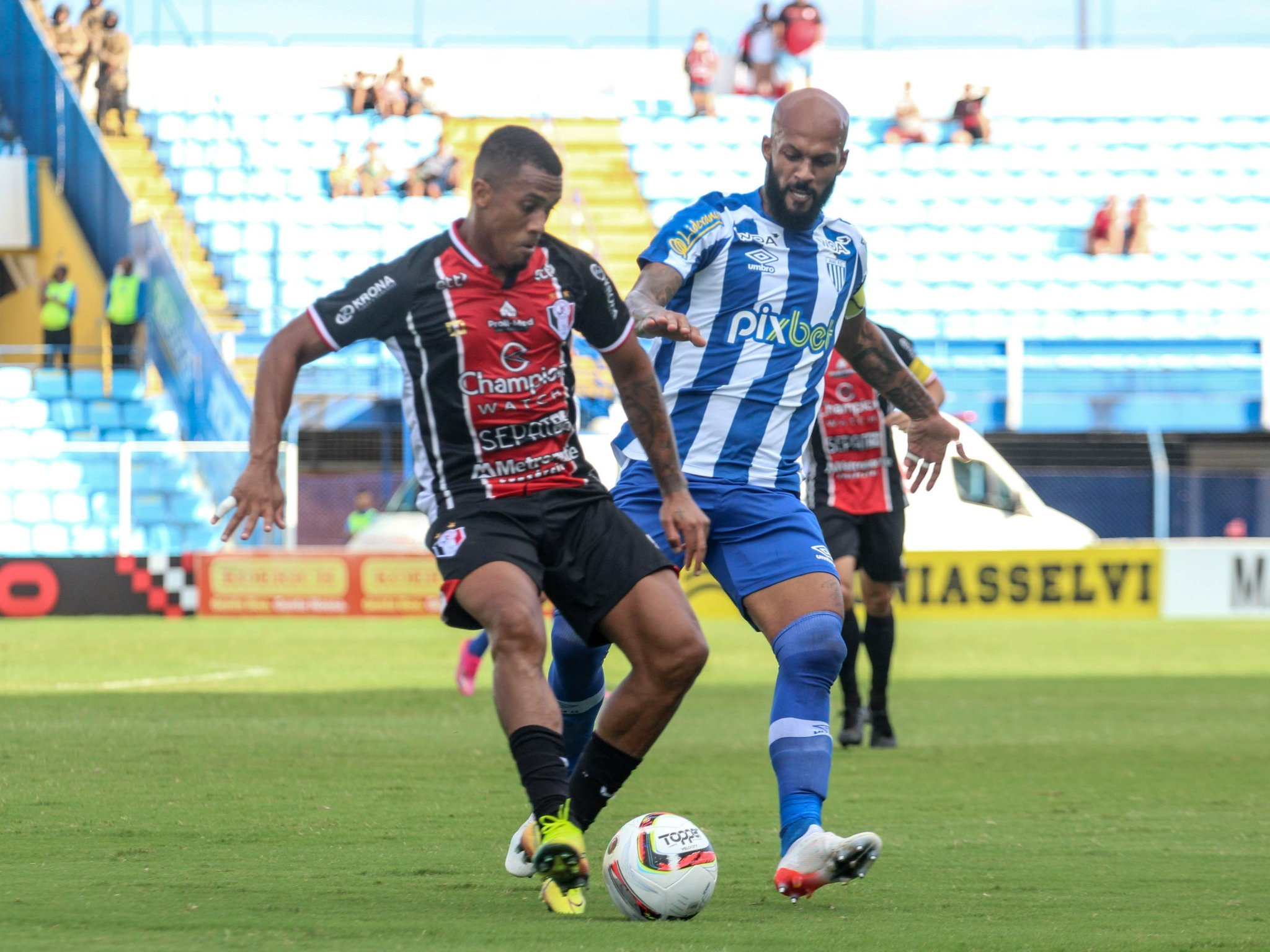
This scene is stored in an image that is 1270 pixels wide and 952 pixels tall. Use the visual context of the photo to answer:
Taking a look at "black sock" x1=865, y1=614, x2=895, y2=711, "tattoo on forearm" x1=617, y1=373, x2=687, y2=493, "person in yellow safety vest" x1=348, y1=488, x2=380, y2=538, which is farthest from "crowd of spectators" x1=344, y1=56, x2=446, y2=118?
"tattoo on forearm" x1=617, y1=373, x2=687, y2=493

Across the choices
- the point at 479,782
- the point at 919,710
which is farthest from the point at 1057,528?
the point at 479,782

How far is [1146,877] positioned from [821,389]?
67.5 inches

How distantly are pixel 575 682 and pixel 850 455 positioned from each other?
3677 millimetres

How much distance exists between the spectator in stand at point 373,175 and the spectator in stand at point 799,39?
6.65 m

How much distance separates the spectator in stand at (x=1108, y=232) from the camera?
27.6 metres

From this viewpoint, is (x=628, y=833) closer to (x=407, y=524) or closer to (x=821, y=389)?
(x=821, y=389)

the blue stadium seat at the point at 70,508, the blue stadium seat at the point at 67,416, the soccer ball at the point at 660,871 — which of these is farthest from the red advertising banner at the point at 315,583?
the soccer ball at the point at 660,871

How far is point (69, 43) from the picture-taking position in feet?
89.8

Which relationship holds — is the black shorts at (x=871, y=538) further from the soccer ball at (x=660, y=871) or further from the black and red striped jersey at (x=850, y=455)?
the soccer ball at (x=660, y=871)

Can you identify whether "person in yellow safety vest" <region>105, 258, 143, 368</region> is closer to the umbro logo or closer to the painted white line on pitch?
the painted white line on pitch

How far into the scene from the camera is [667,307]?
5.48 metres

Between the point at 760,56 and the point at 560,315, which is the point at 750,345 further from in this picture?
the point at 760,56

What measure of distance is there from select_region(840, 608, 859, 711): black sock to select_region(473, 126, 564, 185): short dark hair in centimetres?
433

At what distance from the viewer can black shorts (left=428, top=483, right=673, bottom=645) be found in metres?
4.73
